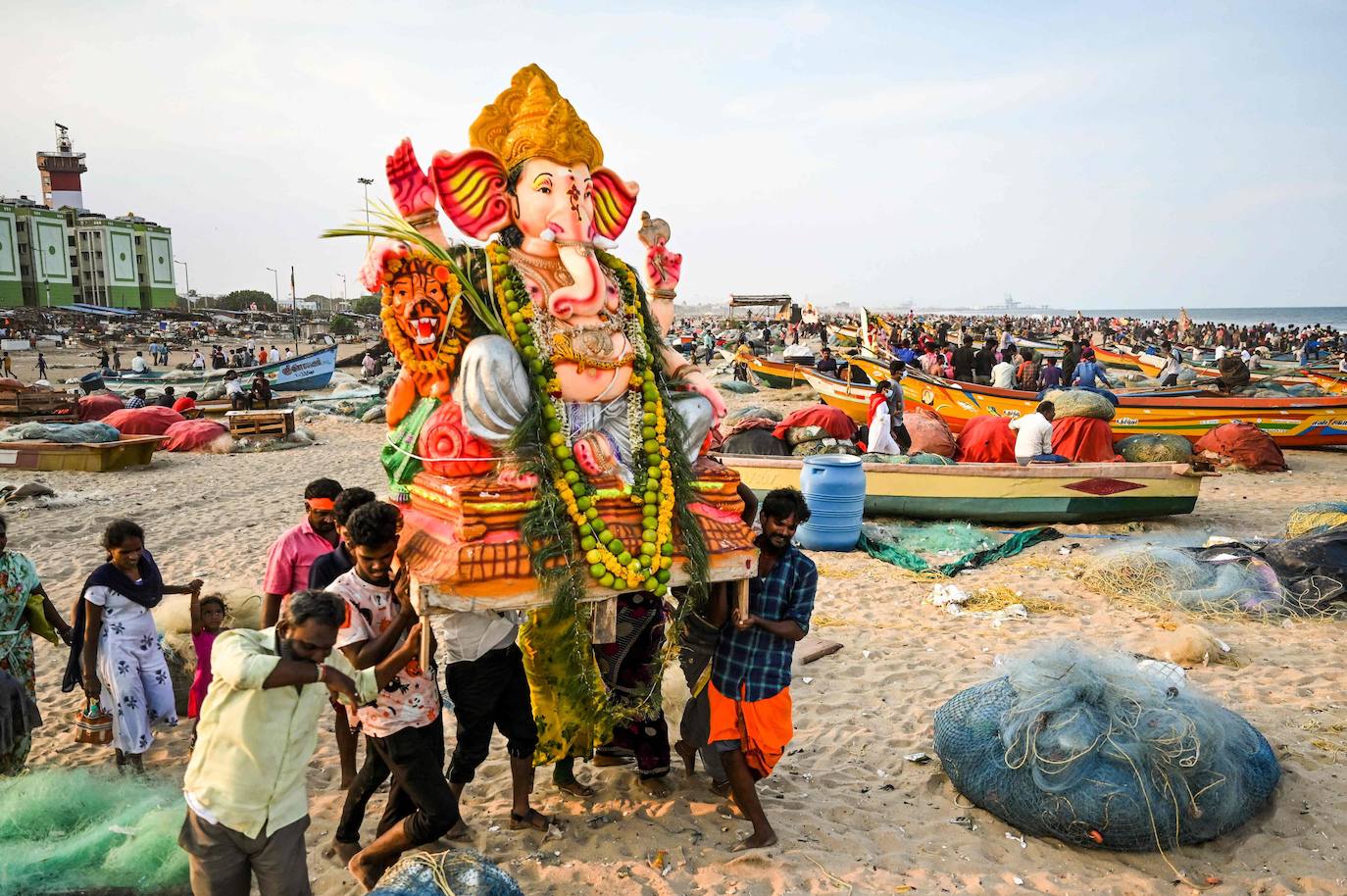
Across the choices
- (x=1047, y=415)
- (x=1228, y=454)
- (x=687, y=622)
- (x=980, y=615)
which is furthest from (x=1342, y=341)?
(x=687, y=622)

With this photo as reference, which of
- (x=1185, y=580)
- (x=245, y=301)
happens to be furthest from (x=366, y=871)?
(x=245, y=301)

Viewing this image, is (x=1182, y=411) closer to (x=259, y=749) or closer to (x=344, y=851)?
(x=344, y=851)

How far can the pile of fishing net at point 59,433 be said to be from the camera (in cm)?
1357

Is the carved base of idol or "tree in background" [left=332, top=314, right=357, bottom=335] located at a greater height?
"tree in background" [left=332, top=314, right=357, bottom=335]

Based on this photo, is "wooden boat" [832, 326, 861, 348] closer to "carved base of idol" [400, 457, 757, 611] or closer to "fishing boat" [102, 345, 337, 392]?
"fishing boat" [102, 345, 337, 392]

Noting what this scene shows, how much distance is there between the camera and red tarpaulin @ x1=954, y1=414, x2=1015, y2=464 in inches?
431

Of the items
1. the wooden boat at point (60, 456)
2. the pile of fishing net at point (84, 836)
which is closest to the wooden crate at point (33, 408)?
the wooden boat at point (60, 456)

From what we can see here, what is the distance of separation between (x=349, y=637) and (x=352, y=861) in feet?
3.21

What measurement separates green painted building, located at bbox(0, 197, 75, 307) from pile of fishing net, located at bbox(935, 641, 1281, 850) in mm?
63042

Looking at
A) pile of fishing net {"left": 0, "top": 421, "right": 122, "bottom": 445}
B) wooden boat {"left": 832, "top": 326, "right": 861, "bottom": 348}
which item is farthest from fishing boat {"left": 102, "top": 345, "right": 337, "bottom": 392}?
wooden boat {"left": 832, "top": 326, "right": 861, "bottom": 348}

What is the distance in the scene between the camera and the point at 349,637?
333cm

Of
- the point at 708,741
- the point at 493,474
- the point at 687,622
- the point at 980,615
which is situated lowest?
the point at 980,615

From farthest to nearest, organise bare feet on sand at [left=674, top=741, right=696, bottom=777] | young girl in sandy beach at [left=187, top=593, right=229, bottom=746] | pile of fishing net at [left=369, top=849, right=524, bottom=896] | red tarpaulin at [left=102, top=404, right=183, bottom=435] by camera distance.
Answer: red tarpaulin at [left=102, top=404, right=183, bottom=435], young girl in sandy beach at [left=187, top=593, right=229, bottom=746], bare feet on sand at [left=674, top=741, right=696, bottom=777], pile of fishing net at [left=369, top=849, right=524, bottom=896]

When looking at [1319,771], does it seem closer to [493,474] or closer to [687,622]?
[687,622]
